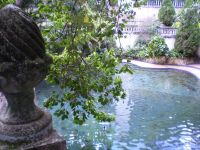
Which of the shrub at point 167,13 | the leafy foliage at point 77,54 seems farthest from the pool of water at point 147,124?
the shrub at point 167,13

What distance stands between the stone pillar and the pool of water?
4516 mm

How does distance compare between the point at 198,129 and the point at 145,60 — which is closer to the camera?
the point at 198,129

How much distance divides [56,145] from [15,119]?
0.34 meters

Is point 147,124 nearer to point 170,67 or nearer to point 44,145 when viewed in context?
point 44,145

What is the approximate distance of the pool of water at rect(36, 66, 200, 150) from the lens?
6895 millimetres

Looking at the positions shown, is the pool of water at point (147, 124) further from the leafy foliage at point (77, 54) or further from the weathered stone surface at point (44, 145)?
the weathered stone surface at point (44, 145)

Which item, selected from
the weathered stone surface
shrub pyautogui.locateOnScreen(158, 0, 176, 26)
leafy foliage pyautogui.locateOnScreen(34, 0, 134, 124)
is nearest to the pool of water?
leafy foliage pyautogui.locateOnScreen(34, 0, 134, 124)

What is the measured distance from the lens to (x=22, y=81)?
2.00 meters

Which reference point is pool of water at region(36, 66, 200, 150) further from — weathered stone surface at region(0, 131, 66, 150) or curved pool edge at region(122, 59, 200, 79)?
weathered stone surface at region(0, 131, 66, 150)

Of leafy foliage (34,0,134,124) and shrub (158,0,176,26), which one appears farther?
shrub (158,0,176,26)

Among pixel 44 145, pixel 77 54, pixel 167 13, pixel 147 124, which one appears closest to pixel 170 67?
pixel 167 13

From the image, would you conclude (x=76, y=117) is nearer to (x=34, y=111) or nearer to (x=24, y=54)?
(x=34, y=111)

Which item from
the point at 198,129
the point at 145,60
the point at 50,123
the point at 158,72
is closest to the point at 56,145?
the point at 50,123

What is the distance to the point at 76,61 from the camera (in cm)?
346
